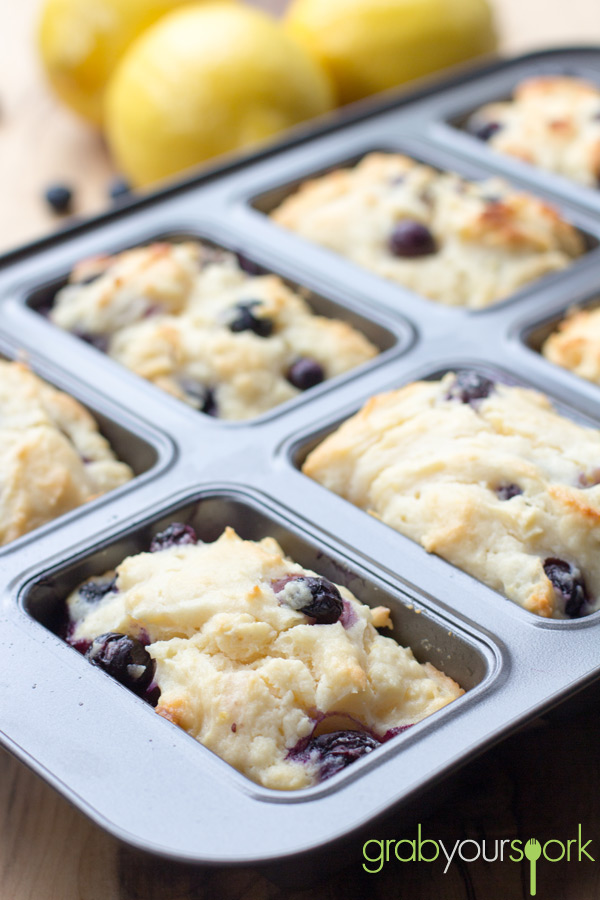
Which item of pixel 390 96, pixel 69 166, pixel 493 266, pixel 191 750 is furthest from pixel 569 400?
pixel 69 166

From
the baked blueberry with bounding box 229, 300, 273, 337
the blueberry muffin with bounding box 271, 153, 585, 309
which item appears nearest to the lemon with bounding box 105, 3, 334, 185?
the blueberry muffin with bounding box 271, 153, 585, 309

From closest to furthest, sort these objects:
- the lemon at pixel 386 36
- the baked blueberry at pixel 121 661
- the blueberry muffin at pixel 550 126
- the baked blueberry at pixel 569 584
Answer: the baked blueberry at pixel 121 661
the baked blueberry at pixel 569 584
the blueberry muffin at pixel 550 126
the lemon at pixel 386 36

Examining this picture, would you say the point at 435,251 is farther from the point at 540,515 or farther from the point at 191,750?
the point at 191,750

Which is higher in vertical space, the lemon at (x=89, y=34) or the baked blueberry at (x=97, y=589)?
the lemon at (x=89, y=34)

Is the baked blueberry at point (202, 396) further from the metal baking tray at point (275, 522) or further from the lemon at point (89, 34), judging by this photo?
the lemon at point (89, 34)

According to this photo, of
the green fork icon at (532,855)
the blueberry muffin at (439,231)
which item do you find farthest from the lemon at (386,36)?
the green fork icon at (532,855)

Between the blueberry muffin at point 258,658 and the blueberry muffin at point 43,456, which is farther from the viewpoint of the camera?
the blueberry muffin at point 43,456

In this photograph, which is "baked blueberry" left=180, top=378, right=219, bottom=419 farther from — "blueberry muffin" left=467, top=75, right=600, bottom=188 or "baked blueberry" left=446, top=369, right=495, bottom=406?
"blueberry muffin" left=467, top=75, right=600, bottom=188

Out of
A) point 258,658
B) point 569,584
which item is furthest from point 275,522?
point 569,584
